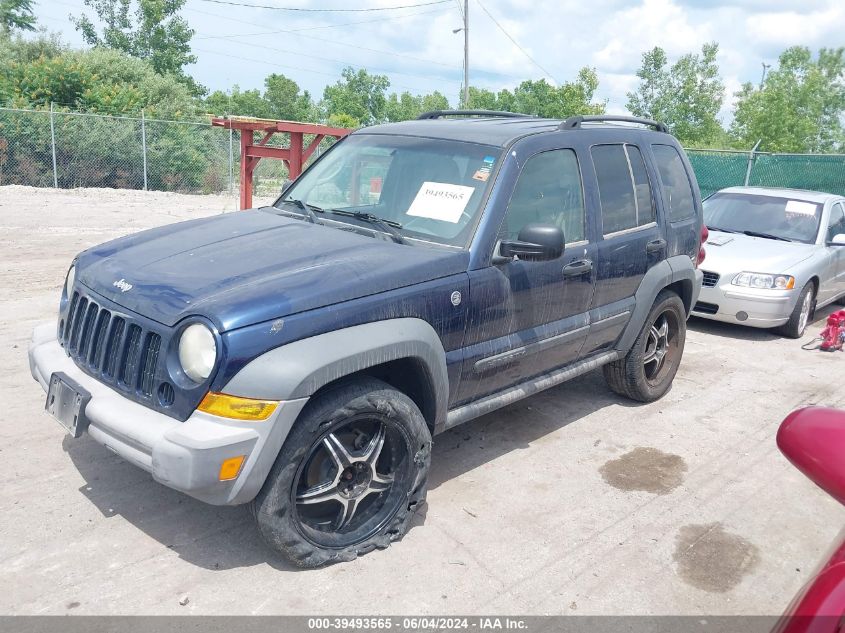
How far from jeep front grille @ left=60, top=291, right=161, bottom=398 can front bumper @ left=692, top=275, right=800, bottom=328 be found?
6.14 m

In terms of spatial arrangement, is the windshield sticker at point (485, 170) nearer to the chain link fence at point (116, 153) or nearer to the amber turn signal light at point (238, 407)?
the amber turn signal light at point (238, 407)

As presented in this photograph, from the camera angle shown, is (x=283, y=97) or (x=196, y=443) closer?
(x=196, y=443)

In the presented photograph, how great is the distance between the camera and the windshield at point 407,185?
3928 millimetres

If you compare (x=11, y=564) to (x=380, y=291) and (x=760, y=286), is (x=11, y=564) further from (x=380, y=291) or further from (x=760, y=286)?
(x=760, y=286)

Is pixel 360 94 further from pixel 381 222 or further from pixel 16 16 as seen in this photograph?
pixel 381 222

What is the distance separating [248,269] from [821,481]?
97.5 inches

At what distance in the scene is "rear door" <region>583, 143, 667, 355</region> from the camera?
4695 mm

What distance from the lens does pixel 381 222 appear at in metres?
4.00

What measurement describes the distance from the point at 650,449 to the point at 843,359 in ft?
12.2

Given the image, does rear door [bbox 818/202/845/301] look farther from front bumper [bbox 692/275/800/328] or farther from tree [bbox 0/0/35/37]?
tree [bbox 0/0/35/37]

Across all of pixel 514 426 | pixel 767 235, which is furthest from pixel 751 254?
pixel 514 426

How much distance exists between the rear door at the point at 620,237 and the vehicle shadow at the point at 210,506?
30.7 inches

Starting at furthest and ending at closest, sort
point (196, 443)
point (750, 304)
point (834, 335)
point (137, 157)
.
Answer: point (137, 157) < point (750, 304) < point (834, 335) < point (196, 443)

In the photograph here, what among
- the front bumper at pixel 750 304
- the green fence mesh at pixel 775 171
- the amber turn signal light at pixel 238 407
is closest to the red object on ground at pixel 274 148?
the front bumper at pixel 750 304
